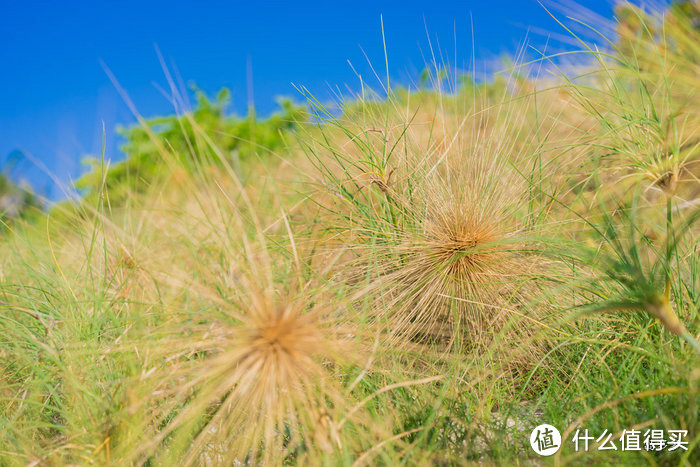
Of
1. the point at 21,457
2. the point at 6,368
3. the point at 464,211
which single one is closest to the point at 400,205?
the point at 464,211

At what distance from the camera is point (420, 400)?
114cm

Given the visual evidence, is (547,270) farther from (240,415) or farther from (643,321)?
(240,415)

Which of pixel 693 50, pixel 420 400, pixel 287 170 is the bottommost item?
pixel 420 400

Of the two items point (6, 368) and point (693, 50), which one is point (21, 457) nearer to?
point (6, 368)

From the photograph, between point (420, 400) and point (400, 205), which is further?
point (400, 205)

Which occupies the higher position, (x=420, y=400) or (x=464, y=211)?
(x=464, y=211)

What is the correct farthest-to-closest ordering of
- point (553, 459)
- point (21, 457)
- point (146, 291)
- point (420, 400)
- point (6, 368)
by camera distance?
point (146, 291) → point (6, 368) → point (420, 400) → point (21, 457) → point (553, 459)

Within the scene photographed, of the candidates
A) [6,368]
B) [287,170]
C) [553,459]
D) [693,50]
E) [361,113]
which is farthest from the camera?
[287,170]

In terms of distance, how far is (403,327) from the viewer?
134 centimetres

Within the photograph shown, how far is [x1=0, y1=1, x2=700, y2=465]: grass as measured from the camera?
3.02ft

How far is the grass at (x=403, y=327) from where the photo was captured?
0.92 metres

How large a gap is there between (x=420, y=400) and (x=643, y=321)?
0.63m

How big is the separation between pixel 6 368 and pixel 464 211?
4.69 feet

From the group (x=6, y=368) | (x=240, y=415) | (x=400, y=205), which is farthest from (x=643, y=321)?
(x=6, y=368)
